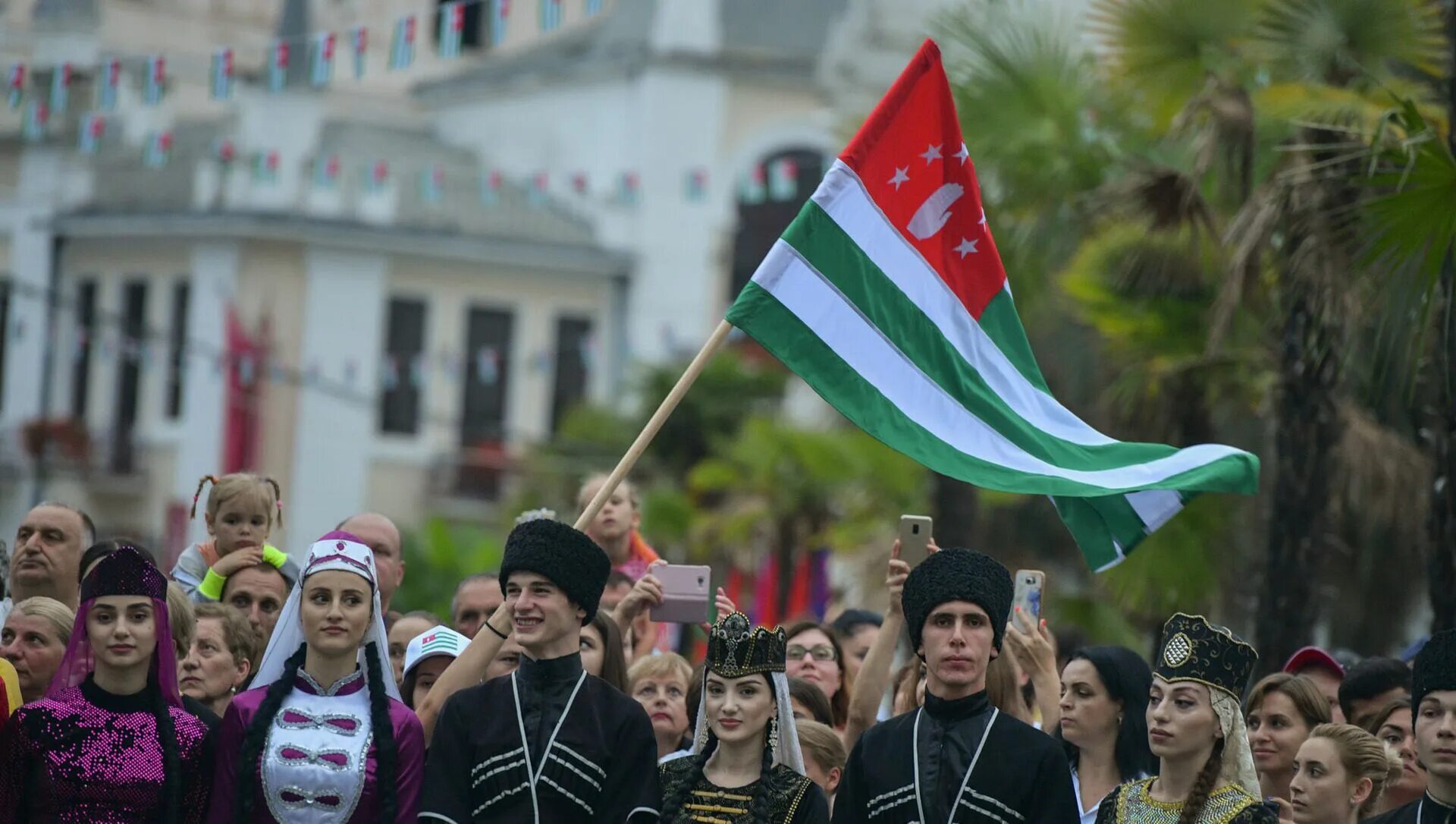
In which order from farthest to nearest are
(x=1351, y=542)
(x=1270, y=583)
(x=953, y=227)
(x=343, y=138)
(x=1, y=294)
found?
(x=343, y=138) → (x=1, y=294) → (x=1351, y=542) → (x=1270, y=583) → (x=953, y=227)

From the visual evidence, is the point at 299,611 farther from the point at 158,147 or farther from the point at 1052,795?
the point at 158,147

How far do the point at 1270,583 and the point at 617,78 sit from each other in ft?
95.6

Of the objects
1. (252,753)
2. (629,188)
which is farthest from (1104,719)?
(629,188)

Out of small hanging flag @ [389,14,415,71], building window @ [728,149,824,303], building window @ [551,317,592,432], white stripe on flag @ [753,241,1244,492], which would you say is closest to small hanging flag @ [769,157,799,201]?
building window @ [728,149,824,303]

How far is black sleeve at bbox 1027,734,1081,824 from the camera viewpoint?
665 centimetres

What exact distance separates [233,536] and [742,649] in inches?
113

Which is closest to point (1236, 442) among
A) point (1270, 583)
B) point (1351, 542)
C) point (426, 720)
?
point (1351, 542)

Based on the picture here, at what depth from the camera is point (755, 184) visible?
38.1 metres

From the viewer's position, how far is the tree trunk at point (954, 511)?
17.8 metres

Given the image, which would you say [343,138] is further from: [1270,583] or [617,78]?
[1270,583]

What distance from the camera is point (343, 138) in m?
42.1

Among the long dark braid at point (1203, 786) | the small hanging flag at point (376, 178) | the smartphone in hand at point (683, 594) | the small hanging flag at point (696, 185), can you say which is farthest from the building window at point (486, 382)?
the long dark braid at point (1203, 786)

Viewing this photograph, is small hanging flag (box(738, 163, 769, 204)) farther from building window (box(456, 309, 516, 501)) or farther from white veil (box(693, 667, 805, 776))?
white veil (box(693, 667, 805, 776))

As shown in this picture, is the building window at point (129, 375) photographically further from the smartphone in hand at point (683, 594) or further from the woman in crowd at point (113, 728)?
the woman in crowd at point (113, 728)
